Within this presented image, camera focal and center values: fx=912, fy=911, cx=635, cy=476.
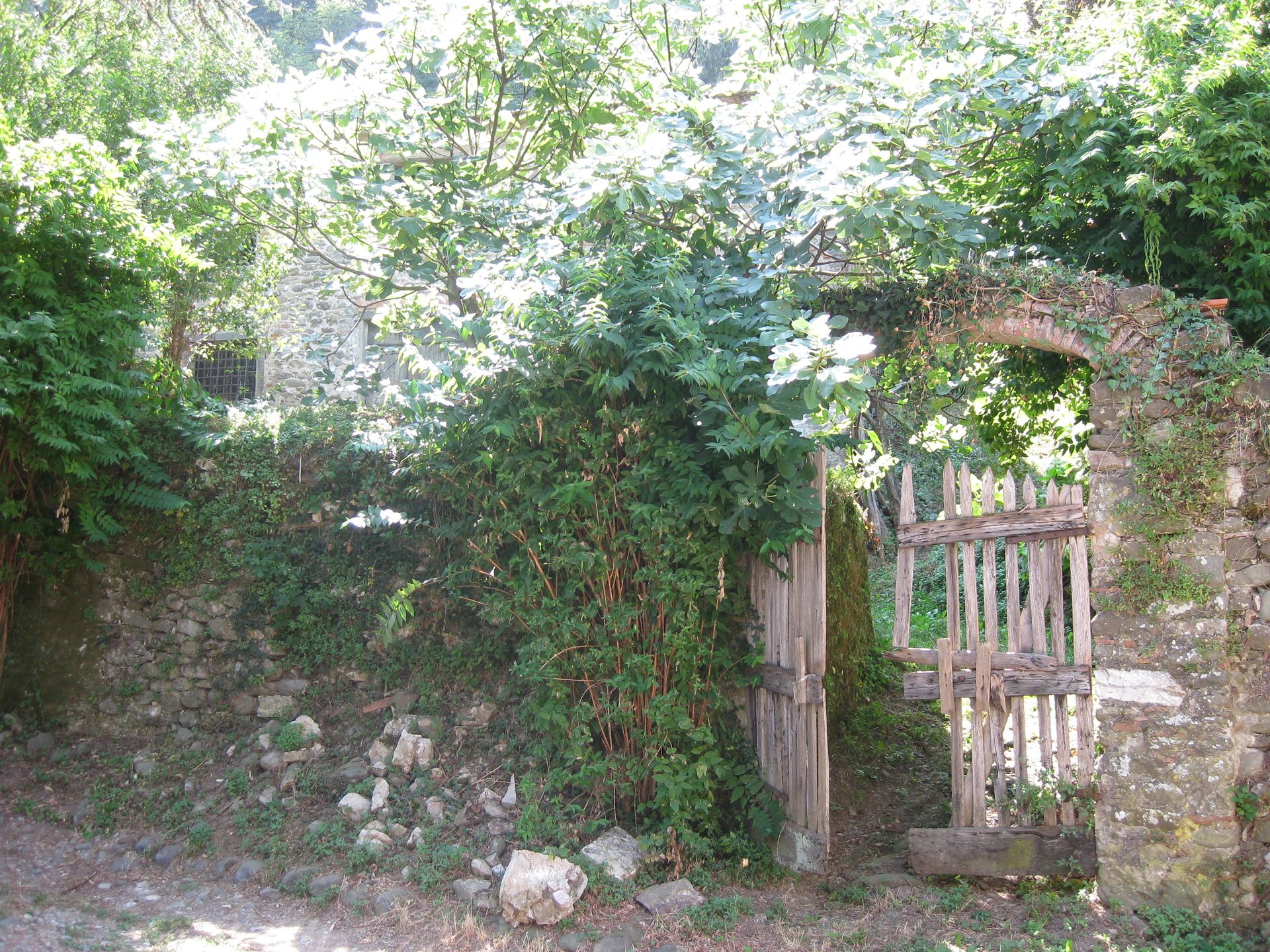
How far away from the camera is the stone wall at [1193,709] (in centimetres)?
407

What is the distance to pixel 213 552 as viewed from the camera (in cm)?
654

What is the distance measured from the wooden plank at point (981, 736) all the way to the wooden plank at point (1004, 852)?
4.6 inches

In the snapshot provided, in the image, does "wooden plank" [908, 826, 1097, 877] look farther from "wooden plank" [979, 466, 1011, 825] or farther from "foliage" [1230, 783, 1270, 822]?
"foliage" [1230, 783, 1270, 822]

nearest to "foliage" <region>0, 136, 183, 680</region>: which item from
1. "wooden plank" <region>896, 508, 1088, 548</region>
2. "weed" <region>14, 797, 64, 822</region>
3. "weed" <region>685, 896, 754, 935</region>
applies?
"weed" <region>14, 797, 64, 822</region>

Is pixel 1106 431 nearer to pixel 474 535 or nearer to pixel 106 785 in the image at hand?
pixel 474 535

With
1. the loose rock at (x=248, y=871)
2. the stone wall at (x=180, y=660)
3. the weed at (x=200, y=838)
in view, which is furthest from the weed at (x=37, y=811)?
the loose rock at (x=248, y=871)

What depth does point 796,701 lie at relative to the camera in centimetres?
496

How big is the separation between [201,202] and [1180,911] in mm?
7063

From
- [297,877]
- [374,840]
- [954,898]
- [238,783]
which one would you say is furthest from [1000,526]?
[238,783]

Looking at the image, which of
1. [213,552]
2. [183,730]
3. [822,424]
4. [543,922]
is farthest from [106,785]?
[822,424]

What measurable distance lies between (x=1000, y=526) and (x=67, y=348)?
549 centimetres

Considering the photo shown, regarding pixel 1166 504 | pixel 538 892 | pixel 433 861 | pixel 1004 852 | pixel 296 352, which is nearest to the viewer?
pixel 1166 504

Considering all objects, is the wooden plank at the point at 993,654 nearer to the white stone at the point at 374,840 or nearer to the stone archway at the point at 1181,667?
the stone archway at the point at 1181,667

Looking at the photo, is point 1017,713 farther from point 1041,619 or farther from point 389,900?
point 389,900
